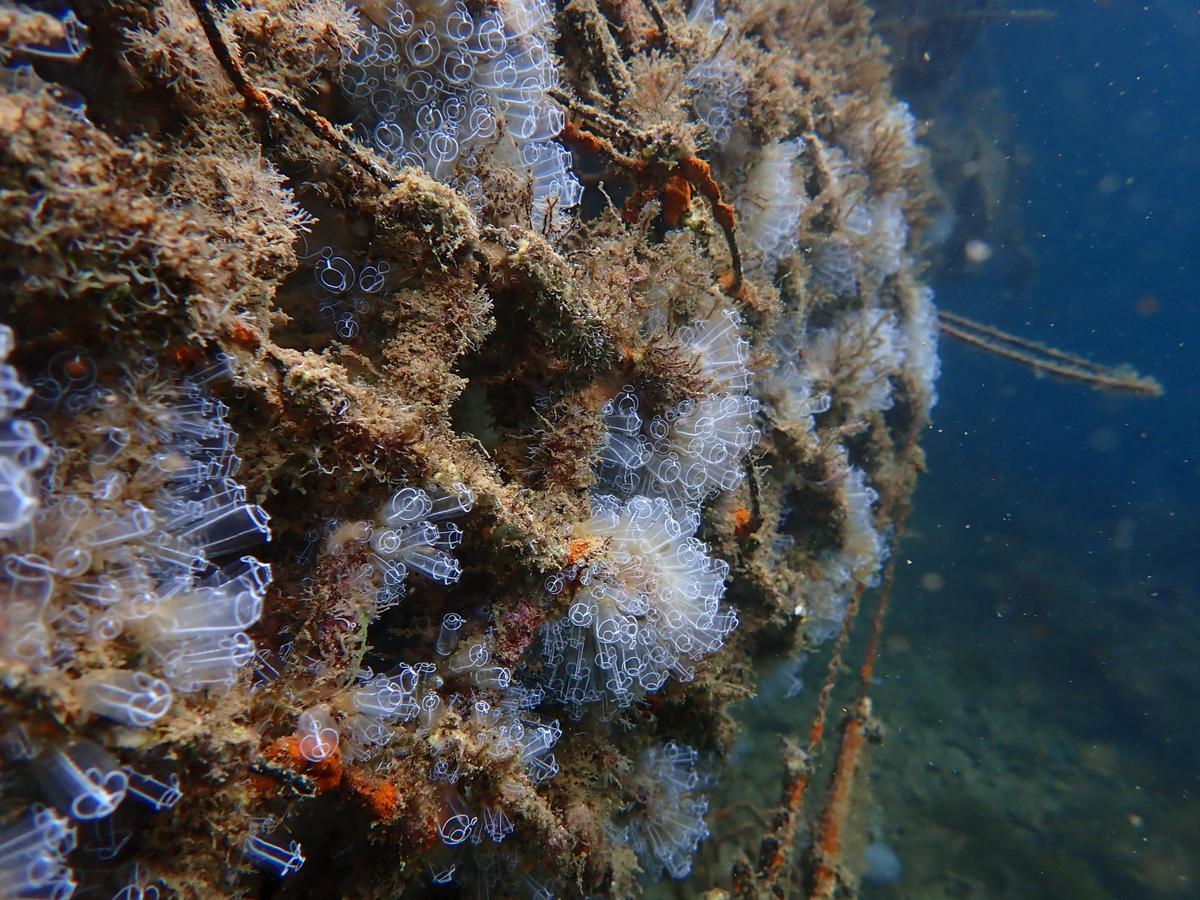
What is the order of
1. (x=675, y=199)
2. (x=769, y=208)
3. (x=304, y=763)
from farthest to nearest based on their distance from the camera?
1. (x=769, y=208)
2. (x=675, y=199)
3. (x=304, y=763)

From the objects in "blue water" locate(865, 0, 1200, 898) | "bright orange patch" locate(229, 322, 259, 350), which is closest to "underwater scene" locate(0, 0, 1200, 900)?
"bright orange patch" locate(229, 322, 259, 350)

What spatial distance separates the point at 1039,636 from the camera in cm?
1652

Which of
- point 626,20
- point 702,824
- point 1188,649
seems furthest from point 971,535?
point 626,20

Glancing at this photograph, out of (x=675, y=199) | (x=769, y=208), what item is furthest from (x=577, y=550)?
→ (x=769, y=208)

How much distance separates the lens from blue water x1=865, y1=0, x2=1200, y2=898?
9305 millimetres

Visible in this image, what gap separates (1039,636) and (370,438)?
67.0 ft

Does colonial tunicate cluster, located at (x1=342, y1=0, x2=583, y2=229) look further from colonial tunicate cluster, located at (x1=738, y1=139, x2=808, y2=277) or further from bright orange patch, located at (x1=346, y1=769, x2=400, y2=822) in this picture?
bright orange patch, located at (x1=346, y1=769, x2=400, y2=822)

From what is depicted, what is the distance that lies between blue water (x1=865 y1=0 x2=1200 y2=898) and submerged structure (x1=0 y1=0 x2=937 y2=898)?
8.50 metres

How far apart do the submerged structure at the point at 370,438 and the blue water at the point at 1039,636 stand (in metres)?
8.50

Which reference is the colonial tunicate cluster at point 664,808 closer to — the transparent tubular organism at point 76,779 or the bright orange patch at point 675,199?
the transparent tubular organism at point 76,779

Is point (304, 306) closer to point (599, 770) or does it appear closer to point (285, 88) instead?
point (285, 88)

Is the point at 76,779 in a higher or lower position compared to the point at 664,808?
lower

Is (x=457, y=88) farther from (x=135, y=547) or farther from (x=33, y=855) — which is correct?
(x=33, y=855)

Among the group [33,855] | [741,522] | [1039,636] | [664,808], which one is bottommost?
[33,855]
